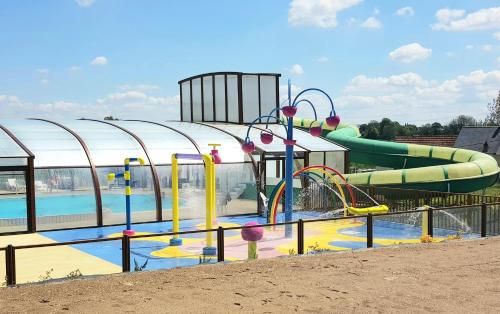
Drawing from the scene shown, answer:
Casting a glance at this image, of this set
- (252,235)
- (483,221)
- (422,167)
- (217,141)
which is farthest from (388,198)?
(252,235)

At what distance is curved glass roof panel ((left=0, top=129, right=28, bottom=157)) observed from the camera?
18.2m

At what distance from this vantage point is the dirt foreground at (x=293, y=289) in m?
8.46

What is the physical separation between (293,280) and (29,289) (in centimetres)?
450

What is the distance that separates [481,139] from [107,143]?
135 ft

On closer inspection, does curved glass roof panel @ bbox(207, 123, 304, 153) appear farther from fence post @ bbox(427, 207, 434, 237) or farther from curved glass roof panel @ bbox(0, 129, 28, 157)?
fence post @ bbox(427, 207, 434, 237)

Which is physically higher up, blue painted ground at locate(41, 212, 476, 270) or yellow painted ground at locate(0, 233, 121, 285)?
yellow painted ground at locate(0, 233, 121, 285)

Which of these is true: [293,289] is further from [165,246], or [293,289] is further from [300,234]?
[165,246]

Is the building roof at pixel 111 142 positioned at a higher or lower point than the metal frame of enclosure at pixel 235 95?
lower

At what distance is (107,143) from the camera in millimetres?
21266

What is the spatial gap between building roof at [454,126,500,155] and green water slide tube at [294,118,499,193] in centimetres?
1827

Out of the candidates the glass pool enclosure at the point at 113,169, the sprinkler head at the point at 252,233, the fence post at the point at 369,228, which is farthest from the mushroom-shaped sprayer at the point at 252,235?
the glass pool enclosure at the point at 113,169

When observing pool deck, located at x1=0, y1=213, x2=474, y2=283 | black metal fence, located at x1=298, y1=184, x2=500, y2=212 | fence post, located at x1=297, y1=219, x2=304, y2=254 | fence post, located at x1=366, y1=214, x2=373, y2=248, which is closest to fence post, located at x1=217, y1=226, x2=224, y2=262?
pool deck, located at x1=0, y1=213, x2=474, y2=283

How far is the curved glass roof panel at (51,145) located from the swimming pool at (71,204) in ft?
3.83

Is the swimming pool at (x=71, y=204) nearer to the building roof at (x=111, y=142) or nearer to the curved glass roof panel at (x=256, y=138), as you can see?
the building roof at (x=111, y=142)
